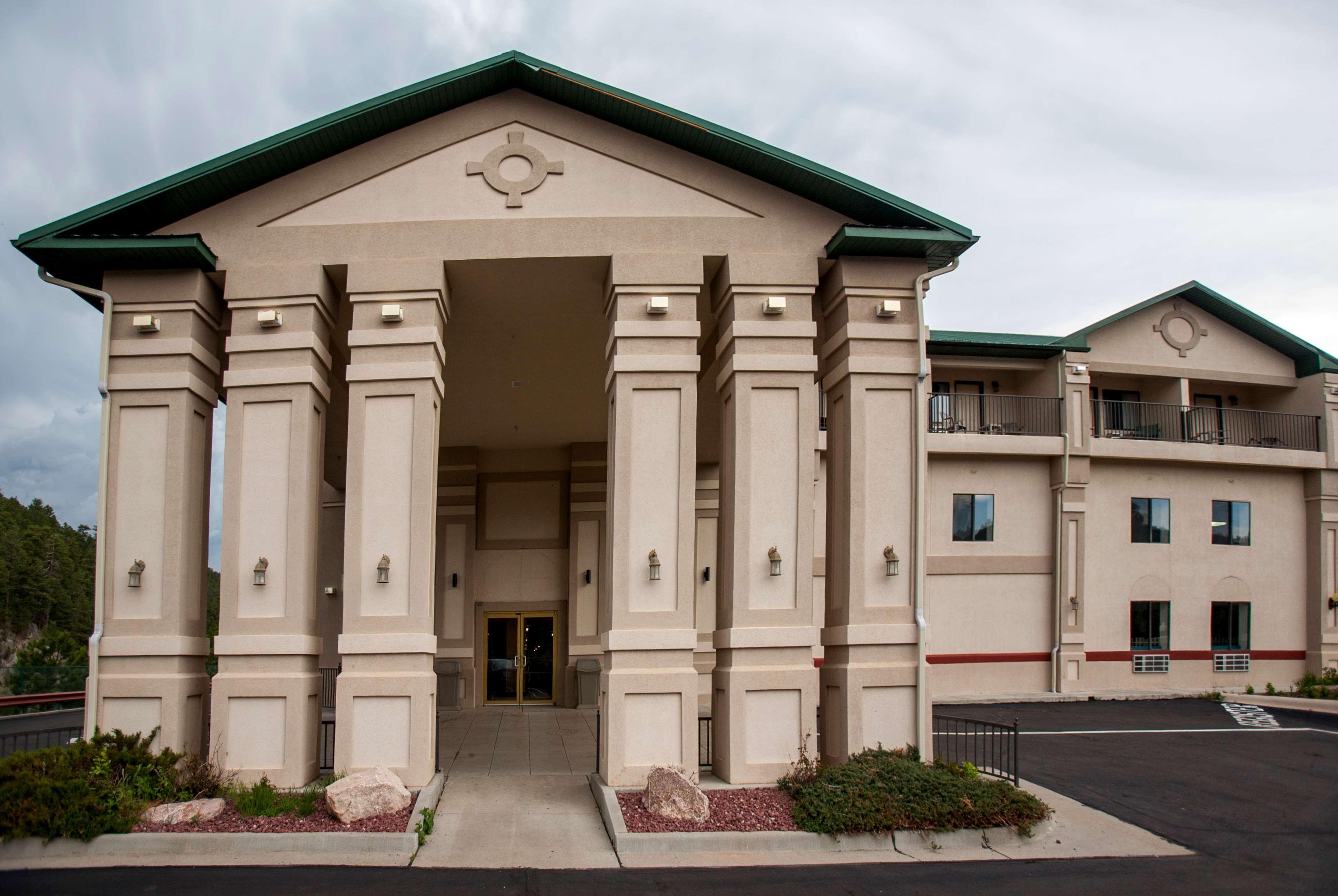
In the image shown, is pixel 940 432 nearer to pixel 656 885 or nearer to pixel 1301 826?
pixel 1301 826

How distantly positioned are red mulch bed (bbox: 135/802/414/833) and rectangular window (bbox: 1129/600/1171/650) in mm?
26195

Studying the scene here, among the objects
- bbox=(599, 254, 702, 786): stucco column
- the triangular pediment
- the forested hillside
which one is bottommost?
the forested hillside

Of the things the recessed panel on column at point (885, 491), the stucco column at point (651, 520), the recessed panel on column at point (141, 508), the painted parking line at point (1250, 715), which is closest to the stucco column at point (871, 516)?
the recessed panel on column at point (885, 491)

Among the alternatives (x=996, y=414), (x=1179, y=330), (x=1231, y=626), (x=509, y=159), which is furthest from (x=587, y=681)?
(x=1179, y=330)

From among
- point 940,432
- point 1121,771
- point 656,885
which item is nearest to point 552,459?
point 940,432

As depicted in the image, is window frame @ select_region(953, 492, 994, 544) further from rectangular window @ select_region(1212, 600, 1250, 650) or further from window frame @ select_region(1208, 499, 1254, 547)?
rectangular window @ select_region(1212, 600, 1250, 650)

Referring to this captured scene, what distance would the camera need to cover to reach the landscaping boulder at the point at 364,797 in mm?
11031

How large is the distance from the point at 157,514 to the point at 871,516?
940 centimetres

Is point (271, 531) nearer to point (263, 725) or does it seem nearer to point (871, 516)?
point (263, 725)

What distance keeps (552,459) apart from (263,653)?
12947 mm

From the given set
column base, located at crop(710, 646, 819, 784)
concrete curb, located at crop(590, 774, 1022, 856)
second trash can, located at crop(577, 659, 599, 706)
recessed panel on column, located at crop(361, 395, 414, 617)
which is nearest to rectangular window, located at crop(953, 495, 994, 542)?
second trash can, located at crop(577, 659, 599, 706)

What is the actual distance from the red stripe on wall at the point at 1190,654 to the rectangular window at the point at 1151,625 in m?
0.23

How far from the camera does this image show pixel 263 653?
12.5 m

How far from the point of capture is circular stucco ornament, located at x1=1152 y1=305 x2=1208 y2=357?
32.2 m
